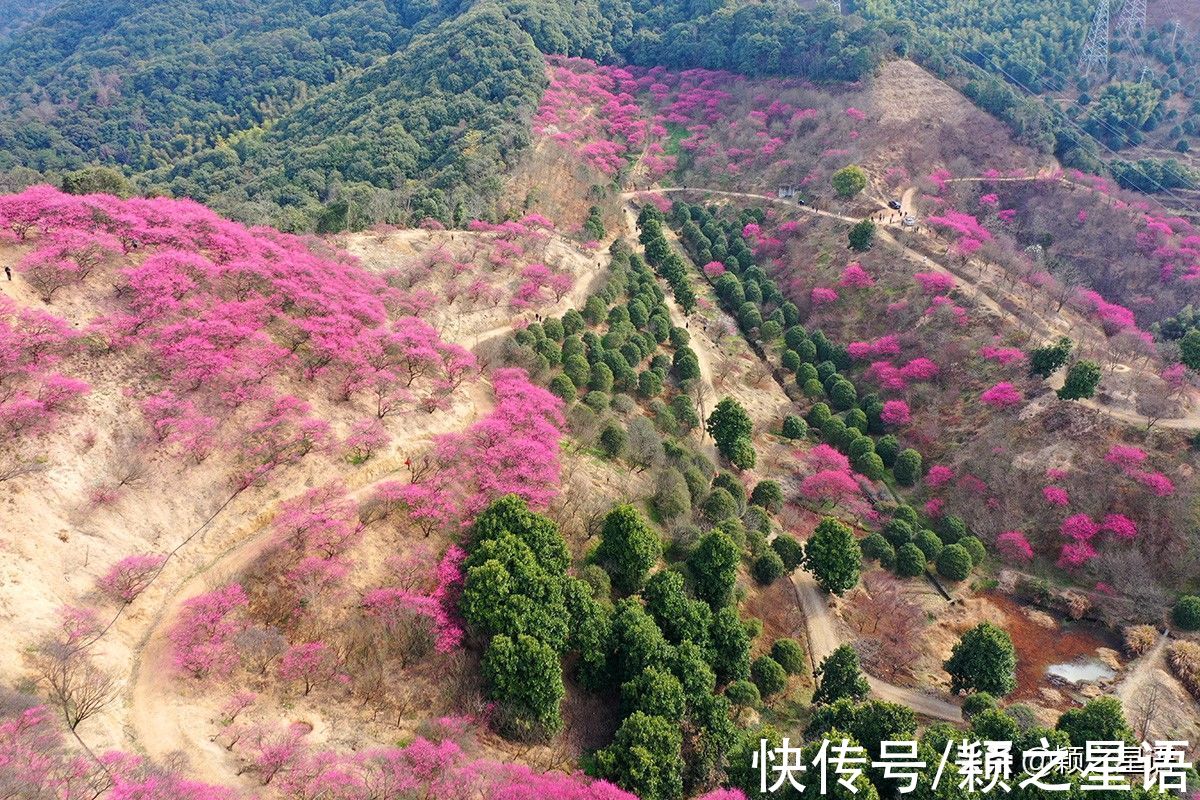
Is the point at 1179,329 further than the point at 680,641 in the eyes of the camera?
Yes

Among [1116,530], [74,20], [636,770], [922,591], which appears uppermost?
[74,20]

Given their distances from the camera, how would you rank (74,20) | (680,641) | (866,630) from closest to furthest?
(680,641) → (866,630) → (74,20)

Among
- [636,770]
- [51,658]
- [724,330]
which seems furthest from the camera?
[724,330]

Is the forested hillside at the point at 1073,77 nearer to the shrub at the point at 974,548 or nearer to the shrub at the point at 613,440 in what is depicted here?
the shrub at the point at 974,548

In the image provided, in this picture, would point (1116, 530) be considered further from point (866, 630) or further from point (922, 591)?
point (866, 630)

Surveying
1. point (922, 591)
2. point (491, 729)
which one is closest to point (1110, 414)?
point (922, 591)

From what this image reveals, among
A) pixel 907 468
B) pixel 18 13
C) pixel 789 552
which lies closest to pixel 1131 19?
pixel 907 468

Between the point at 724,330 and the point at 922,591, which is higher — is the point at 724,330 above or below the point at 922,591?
above

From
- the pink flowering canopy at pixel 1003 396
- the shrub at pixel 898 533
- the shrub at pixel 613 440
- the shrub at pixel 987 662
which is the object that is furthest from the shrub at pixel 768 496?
the pink flowering canopy at pixel 1003 396
